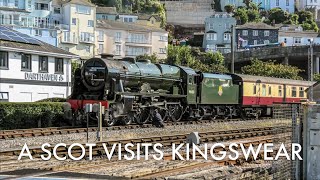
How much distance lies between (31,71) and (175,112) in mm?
10405

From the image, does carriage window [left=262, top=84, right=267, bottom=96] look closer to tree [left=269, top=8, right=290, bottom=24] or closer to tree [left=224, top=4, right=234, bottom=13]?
tree [left=224, top=4, right=234, bottom=13]

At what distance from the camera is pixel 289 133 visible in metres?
11.8

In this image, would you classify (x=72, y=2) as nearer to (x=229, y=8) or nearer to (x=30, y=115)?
(x=229, y=8)

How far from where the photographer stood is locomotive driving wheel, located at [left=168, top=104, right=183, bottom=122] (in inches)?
1046

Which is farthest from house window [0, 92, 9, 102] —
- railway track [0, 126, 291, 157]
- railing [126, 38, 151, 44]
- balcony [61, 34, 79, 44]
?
railing [126, 38, 151, 44]

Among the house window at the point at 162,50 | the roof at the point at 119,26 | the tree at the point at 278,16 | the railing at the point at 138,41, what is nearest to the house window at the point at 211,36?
the house window at the point at 162,50

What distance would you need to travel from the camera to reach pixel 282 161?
1201 cm

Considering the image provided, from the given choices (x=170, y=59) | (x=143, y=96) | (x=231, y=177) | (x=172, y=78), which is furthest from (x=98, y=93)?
(x=170, y=59)

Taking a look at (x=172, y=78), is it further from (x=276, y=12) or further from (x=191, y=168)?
(x=276, y=12)

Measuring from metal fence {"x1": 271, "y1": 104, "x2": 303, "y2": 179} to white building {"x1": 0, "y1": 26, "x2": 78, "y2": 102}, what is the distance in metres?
21.2

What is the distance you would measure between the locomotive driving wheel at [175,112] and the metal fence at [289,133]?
14.5 meters

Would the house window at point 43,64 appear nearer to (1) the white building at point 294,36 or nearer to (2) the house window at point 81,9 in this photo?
(2) the house window at point 81,9

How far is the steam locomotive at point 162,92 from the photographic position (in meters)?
23.1

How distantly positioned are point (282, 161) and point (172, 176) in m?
2.95
